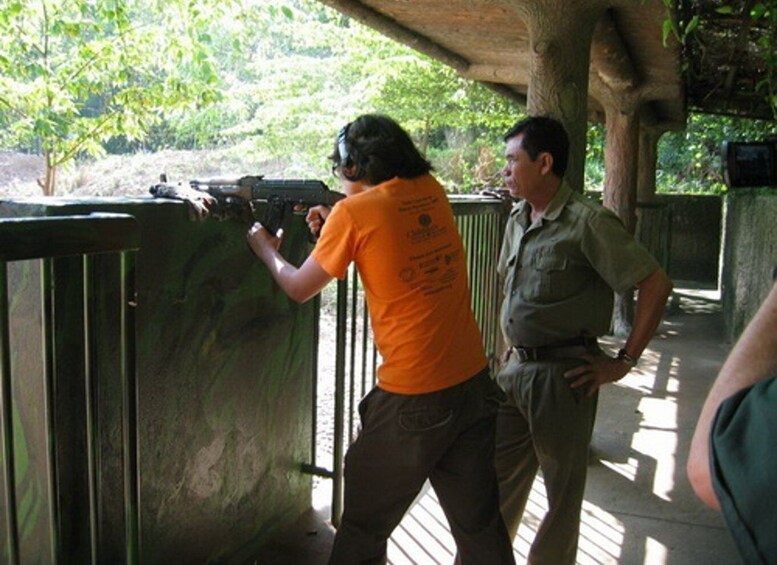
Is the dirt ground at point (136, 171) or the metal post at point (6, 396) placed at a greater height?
the dirt ground at point (136, 171)

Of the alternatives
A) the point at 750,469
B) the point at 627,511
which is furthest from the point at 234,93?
the point at 750,469

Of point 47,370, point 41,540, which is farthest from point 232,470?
point 47,370

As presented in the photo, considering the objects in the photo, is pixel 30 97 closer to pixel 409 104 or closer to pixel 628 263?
pixel 409 104

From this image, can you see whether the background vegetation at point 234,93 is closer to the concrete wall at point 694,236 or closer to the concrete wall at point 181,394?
the concrete wall at point 694,236

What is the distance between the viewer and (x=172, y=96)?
34.9 ft

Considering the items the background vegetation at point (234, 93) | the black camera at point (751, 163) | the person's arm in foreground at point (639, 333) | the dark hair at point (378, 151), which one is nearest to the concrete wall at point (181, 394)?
the dark hair at point (378, 151)

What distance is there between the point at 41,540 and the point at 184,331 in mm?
790

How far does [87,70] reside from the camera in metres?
10.4

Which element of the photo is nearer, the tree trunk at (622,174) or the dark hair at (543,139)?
the dark hair at (543,139)

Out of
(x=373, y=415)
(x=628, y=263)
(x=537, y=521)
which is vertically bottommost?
(x=537, y=521)

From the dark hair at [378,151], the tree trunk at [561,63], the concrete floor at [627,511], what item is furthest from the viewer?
the tree trunk at [561,63]

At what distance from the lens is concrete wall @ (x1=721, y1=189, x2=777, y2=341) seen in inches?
261

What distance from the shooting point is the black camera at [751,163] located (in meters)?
1.90

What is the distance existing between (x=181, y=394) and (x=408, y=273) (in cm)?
94
